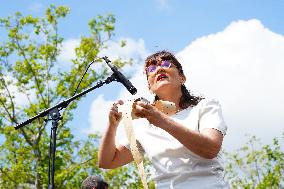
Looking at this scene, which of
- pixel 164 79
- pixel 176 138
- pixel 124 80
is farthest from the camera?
pixel 124 80

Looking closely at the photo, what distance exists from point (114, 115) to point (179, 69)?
0.56m

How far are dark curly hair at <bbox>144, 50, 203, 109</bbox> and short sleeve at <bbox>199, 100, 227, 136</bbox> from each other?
13 centimetres

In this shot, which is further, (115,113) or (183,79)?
(183,79)

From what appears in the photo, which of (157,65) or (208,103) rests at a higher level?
(157,65)

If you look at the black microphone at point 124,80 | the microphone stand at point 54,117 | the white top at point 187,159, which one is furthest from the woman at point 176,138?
the microphone stand at point 54,117

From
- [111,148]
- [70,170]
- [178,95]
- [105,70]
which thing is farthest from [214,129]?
[105,70]

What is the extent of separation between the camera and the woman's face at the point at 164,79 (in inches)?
101

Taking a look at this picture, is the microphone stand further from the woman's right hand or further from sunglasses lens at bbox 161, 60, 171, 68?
the woman's right hand

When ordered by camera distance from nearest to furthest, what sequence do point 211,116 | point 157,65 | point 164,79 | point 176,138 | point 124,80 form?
point 176,138, point 211,116, point 164,79, point 157,65, point 124,80

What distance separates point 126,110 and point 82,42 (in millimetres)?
17171

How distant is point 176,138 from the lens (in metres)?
2.17

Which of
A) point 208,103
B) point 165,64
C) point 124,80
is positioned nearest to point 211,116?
point 208,103

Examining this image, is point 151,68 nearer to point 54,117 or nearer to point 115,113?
point 115,113

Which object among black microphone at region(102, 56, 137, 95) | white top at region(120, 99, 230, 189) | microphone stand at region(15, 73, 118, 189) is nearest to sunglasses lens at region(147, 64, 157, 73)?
white top at region(120, 99, 230, 189)
